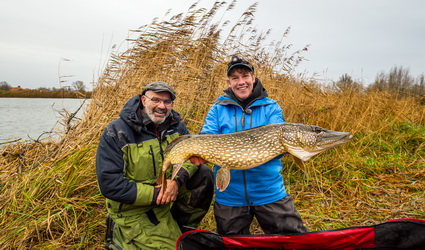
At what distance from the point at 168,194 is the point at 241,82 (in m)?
1.05

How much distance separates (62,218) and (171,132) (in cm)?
128

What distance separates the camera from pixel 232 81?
206 cm

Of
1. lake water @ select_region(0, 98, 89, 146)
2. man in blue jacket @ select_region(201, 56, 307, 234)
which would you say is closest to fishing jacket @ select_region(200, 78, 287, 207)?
man in blue jacket @ select_region(201, 56, 307, 234)

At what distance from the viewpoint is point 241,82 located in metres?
2.01

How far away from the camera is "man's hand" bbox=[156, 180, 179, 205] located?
1910 mm

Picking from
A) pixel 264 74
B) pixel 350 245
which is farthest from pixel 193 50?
pixel 350 245

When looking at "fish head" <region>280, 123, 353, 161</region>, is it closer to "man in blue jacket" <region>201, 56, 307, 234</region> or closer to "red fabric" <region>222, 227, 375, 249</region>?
"man in blue jacket" <region>201, 56, 307, 234</region>

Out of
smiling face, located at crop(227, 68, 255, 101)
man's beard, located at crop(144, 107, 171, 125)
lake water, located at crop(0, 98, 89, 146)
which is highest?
smiling face, located at crop(227, 68, 255, 101)

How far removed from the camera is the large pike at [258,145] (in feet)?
5.76

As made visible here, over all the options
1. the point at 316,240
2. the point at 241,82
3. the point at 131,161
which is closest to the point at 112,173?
the point at 131,161

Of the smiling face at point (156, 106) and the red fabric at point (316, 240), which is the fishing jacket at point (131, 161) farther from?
the red fabric at point (316, 240)

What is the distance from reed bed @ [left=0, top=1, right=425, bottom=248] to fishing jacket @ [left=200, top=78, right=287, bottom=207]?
684 mm

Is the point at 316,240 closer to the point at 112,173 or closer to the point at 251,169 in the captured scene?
the point at 251,169

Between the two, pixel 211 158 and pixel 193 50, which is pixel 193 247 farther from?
pixel 193 50
